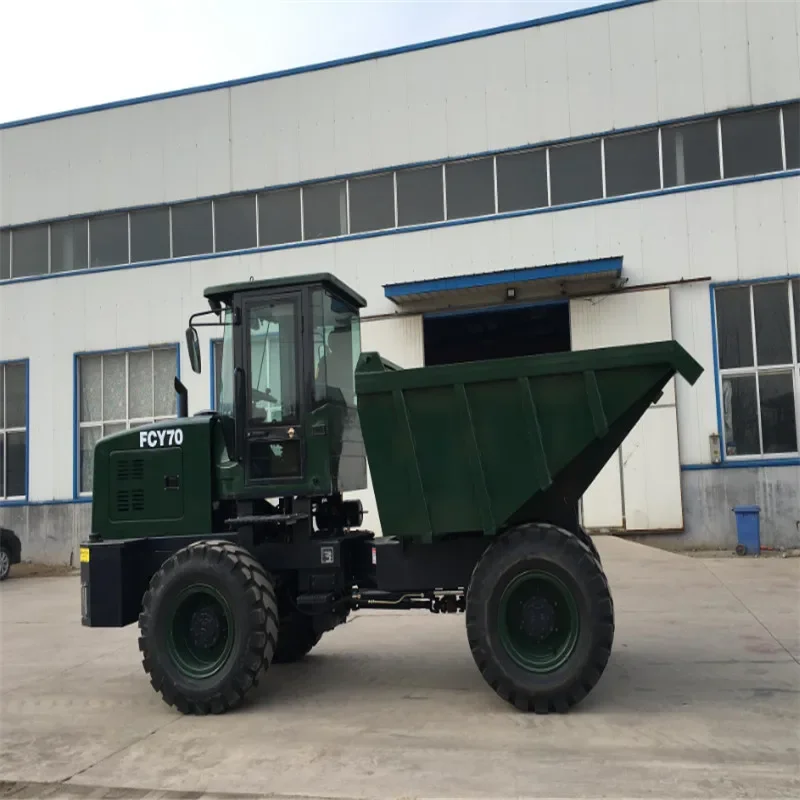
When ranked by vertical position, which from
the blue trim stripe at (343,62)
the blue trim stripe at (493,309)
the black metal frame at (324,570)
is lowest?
the black metal frame at (324,570)

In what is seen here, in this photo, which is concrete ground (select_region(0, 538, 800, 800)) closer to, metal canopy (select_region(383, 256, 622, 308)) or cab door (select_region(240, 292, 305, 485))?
cab door (select_region(240, 292, 305, 485))

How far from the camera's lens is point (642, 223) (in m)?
15.9

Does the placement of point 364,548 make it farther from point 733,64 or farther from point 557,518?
point 733,64

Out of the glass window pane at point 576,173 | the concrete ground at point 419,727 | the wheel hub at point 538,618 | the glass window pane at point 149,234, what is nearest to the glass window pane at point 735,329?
the glass window pane at point 576,173

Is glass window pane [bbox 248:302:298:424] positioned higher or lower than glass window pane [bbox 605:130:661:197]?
lower

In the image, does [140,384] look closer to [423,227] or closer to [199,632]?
[423,227]

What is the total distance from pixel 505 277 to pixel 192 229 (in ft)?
26.2

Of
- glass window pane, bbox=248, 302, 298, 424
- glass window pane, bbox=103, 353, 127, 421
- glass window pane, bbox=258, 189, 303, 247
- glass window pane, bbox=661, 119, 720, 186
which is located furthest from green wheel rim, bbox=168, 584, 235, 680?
glass window pane, bbox=103, 353, 127, 421

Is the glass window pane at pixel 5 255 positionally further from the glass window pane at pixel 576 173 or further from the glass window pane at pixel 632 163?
the glass window pane at pixel 632 163

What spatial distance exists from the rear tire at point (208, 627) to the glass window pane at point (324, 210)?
1273cm

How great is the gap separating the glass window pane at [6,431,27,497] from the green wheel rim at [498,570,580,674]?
17556mm

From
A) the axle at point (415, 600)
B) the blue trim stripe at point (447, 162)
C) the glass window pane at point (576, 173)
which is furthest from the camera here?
the glass window pane at point (576, 173)

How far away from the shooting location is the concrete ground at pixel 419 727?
4.50m

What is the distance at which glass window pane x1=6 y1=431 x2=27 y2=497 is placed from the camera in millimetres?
20078
